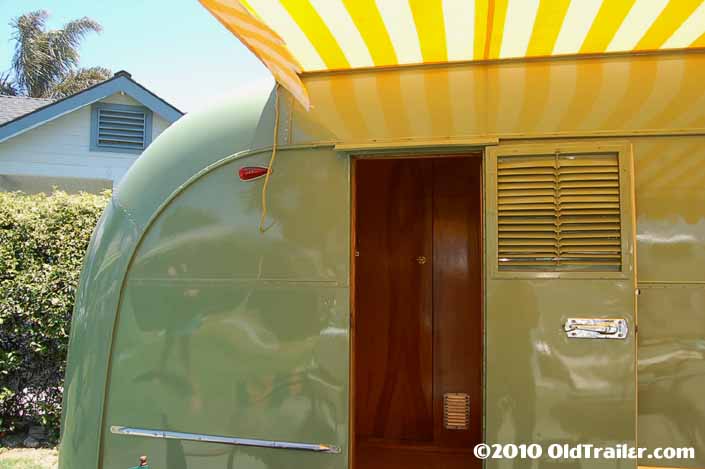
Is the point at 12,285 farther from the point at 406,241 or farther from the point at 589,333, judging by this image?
the point at 589,333

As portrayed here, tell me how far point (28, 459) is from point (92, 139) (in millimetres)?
6730

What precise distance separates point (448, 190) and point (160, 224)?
256cm

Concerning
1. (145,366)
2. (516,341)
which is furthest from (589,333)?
(145,366)

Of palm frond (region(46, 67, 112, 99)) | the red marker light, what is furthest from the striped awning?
palm frond (region(46, 67, 112, 99))

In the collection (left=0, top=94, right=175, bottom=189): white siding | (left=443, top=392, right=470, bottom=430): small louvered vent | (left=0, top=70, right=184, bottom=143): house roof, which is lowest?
(left=443, top=392, right=470, bottom=430): small louvered vent

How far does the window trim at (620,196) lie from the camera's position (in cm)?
244

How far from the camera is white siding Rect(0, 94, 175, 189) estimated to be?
10000 mm

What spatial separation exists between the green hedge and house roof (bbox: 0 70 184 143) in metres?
4.72

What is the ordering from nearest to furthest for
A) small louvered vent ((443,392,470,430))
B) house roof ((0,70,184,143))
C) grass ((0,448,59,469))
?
1. small louvered vent ((443,392,470,430))
2. grass ((0,448,59,469))
3. house roof ((0,70,184,143))

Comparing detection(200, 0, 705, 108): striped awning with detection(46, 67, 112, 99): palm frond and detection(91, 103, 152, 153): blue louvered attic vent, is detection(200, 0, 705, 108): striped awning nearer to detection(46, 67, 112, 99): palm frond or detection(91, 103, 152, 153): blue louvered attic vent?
detection(91, 103, 152, 153): blue louvered attic vent

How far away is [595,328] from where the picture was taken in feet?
8.01

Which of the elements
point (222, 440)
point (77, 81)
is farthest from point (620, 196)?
point (77, 81)

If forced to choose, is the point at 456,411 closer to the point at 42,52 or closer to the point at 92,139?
the point at 92,139

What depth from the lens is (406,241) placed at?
470cm
